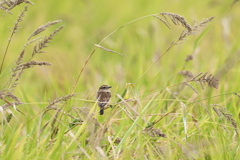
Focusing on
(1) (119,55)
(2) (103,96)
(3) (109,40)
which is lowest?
(2) (103,96)

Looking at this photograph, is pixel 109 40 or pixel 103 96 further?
pixel 109 40

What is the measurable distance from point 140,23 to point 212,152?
6052mm

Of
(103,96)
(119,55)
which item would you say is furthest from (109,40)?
(103,96)

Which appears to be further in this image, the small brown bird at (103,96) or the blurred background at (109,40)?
the blurred background at (109,40)

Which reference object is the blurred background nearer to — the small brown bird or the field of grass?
the field of grass

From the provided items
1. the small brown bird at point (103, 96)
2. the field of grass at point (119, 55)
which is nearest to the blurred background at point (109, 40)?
the field of grass at point (119, 55)

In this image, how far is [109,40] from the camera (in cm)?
775

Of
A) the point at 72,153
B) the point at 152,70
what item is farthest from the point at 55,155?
the point at 152,70

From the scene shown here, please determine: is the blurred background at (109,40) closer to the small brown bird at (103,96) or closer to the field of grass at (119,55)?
the field of grass at (119,55)

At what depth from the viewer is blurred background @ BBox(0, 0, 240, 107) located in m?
6.14

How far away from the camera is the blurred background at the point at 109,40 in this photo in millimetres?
6145

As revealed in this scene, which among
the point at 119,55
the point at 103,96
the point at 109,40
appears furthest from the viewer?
the point at 109,40

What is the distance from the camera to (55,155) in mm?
2471

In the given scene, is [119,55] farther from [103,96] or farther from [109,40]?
[103,96]
